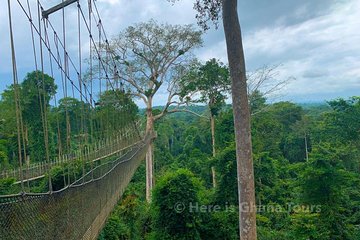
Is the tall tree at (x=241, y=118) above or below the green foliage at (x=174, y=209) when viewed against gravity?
above

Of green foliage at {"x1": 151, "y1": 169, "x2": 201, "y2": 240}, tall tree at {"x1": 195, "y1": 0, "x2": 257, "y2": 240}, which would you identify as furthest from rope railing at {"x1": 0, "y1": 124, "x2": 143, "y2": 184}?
tall tree at {"x1": 195, "y1": 0, "x2": 257, "y2": 240}

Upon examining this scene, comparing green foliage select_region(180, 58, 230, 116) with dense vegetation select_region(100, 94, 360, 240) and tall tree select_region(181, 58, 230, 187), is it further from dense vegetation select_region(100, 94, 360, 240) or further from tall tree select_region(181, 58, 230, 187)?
dense vegetation select_region(100, 94, 360, 240)

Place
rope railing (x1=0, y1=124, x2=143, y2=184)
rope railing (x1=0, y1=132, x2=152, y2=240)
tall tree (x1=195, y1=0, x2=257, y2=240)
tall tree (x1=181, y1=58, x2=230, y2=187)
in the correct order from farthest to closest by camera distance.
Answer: tall tree (x1=181, y1=58, x2=230, y2=187) → rope railing (x1=0, y1=124, x2=143, y2=184) → tall tree (x1=195, y1=0, x2=257, y2=240) → rope railing (x1=0, y1=132, x2=152, y2=240)

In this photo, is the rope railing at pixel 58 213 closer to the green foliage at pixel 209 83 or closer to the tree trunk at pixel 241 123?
the tree trunk at pixel 241 123

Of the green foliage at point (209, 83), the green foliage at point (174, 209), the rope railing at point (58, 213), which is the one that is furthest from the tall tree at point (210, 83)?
the rope railing at point (58, 213)

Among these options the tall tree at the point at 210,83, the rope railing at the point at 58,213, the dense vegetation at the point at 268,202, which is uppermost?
the tall tree at the point at 210,83

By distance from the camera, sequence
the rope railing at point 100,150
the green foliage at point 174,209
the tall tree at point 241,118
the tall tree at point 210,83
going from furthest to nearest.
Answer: the tall tree at point 210,83 < the green foliage at point 174,209 < the rope railing at point 100,150 < the tall tree at point 241,118

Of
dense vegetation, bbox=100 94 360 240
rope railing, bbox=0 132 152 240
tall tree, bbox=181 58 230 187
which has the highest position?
tall tree, bbox=181 58 230 187

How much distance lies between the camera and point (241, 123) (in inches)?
120

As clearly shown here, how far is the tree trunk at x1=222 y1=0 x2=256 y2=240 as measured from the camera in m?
2.99

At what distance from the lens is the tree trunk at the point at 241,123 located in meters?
2.99

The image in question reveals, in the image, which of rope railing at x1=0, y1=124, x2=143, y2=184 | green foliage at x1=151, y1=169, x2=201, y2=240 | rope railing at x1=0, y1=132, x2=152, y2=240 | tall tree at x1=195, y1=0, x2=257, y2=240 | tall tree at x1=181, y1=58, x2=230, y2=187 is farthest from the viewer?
tall tree at x1=181, y1=58, x2=230, y2=187

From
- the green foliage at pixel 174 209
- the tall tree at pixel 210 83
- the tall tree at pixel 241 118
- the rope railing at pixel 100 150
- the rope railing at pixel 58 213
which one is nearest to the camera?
the rope railing at pixel 58 213

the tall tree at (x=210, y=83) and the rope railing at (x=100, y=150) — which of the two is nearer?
the rope railing at (x=100, y=150)
